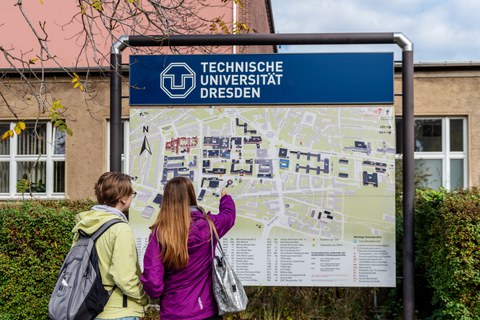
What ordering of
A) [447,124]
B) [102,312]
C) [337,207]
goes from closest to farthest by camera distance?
[102,312], [337,207], [447,124]

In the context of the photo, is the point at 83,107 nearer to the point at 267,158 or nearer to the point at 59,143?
the point at 59,143

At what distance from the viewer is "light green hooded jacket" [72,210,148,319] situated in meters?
3.65

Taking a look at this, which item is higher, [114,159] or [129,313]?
[114,159]

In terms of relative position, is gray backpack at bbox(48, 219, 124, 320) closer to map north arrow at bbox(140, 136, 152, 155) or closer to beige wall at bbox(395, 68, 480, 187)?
map north arrow at bbox(140, 136, 152, 155)

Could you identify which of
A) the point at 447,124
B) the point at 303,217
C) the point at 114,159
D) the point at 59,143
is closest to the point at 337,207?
the point at 303,217

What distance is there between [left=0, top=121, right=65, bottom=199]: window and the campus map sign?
24.6 ft

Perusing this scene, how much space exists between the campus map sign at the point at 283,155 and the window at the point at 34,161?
7.51m

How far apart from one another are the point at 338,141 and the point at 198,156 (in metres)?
1.45

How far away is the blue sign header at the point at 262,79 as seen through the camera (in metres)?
A: 5.79

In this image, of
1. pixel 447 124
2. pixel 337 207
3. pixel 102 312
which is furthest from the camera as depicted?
pixel 447 124

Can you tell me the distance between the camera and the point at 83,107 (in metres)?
12.6

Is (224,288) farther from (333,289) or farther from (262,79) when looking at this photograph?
(333,289)

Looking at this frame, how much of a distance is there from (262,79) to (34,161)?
28.3 feet

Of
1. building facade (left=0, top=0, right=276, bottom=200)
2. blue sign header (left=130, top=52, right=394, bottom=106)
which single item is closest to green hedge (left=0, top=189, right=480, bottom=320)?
blue sign header (left=130, top=52, right=394, bottom=106)
